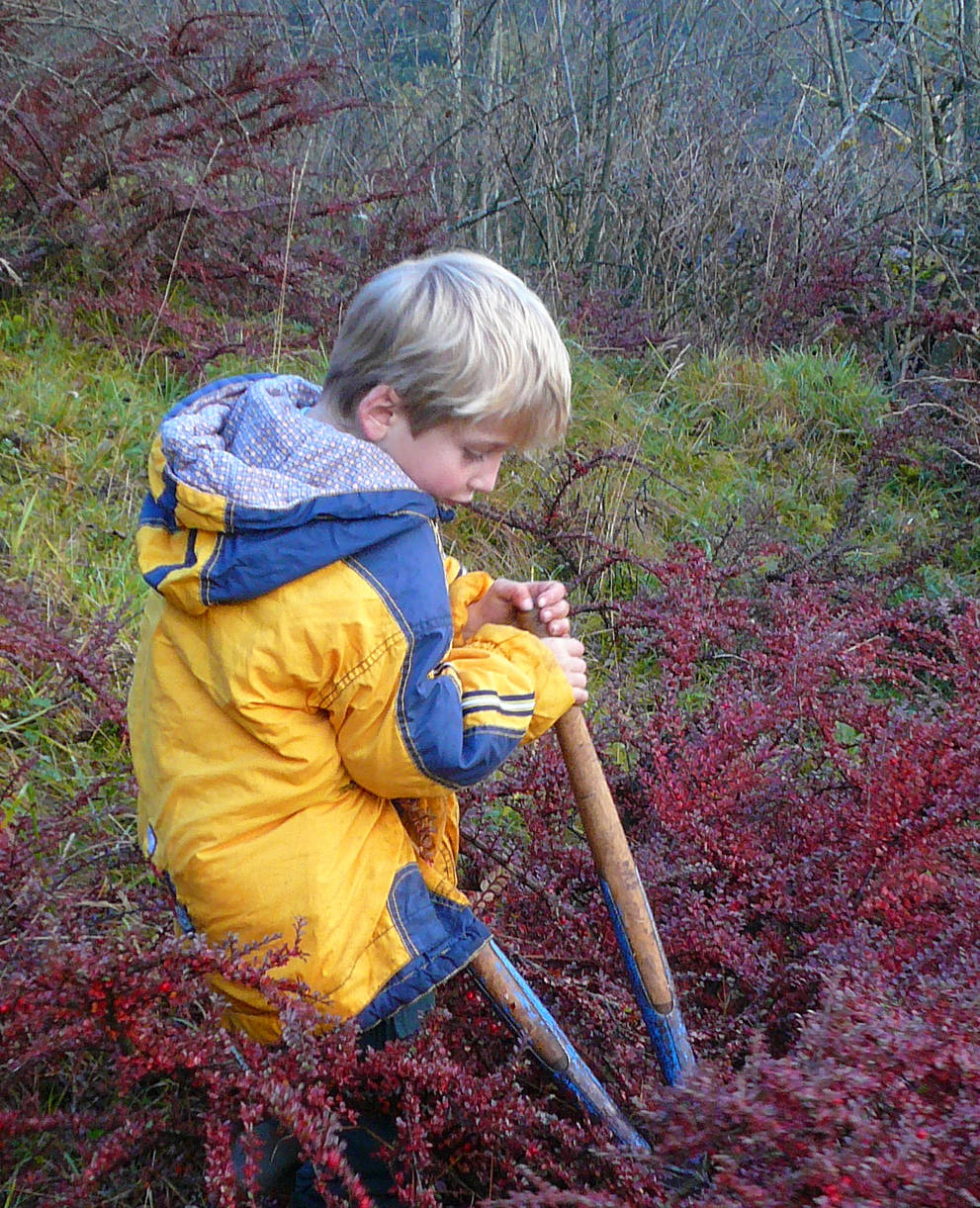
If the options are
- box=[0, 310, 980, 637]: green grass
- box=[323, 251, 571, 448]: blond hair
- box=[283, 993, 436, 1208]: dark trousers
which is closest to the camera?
box=[323, 251, 571, 448]: blond hair

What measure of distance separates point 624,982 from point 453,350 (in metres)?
1.22

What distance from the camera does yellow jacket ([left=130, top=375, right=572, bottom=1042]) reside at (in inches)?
62.3

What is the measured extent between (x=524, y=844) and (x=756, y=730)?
582 millimetres

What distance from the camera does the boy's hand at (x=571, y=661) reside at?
1.88 m

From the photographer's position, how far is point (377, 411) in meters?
1.78

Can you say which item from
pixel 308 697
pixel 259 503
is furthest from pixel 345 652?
pixel 259 503

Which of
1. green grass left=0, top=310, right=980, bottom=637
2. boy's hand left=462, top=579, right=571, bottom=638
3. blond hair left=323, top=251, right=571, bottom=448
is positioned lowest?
green grass left=0, top=310, right=980, bottom=637

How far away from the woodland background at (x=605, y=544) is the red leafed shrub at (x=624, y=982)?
0.04 feet

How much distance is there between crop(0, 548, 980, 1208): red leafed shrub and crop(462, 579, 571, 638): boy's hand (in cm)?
49

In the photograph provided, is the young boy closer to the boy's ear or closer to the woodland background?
the boy's ear

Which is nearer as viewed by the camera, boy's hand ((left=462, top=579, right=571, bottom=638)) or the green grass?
boy's hand ((left=462, top=579, right=571, bottom=638))

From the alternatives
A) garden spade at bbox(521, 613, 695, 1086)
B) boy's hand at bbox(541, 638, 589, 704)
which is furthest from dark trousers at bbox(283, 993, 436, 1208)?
boy's hand at bbox(541, 638, 589, 704)

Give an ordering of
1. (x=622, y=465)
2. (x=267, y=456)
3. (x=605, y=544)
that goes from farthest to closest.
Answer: (x=622, y=465)
(x=605, y=544)
(x=267, y=456)

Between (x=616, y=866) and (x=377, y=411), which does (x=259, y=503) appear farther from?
(x=616, y=866)
